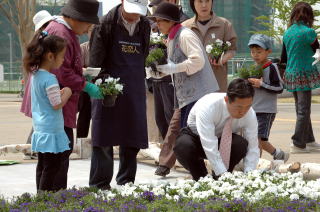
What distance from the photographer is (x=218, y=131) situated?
706cm

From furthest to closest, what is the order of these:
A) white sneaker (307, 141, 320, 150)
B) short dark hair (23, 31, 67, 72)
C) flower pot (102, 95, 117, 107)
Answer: white sneaker (307, 141, 320, 150)
flower pot (102, 95, 117, 107)
short dark hair (23, 31, 67, 72)

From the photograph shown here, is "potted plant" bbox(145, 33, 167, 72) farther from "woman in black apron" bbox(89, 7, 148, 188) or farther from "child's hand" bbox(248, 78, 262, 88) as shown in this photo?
"child's hand" bbox(248, 78, 262, 88)

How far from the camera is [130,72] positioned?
289 inches

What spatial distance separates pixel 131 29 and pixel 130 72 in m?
0.39

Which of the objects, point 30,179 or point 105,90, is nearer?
point 105,90

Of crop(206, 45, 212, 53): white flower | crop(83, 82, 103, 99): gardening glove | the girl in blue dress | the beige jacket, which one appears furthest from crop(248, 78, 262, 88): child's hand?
crop(83, 82, 103, 99): gardening glove

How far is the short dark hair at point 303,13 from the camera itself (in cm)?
1070

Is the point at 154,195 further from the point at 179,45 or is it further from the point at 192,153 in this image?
the point at 179,45

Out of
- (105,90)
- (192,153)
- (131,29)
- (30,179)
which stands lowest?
(30,179)

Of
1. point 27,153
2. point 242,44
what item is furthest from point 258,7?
point 27,153

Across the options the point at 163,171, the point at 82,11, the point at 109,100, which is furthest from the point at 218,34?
the point at 82,11

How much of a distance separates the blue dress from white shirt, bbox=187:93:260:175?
1.22 m

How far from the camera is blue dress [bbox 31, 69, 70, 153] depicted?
617 cm

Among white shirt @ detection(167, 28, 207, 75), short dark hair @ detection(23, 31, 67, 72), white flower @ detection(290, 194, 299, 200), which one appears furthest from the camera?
white shirt @ detection(167, 28, 207, 75)
